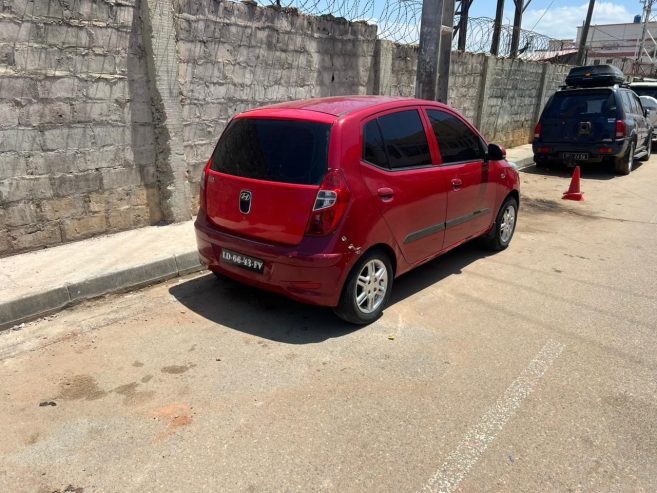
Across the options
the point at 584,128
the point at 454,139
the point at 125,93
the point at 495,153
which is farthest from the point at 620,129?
the point at 125,93

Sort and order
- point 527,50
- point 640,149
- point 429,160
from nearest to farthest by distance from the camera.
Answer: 1. point 429,160
2. point 640,149
3. point 527,50

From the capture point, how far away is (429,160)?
4527 millimetres

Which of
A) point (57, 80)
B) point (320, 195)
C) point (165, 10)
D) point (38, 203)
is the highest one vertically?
point (165, 10)

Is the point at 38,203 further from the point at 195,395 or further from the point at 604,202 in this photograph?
the point at 604,202

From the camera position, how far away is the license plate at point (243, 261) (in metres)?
3.87

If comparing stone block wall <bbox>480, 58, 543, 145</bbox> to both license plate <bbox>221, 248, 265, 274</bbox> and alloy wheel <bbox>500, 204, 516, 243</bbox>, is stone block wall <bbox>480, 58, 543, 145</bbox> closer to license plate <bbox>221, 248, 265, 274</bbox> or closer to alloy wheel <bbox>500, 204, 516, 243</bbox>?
alloy wheel <bbox>500, 204, 516, 243</bbox>

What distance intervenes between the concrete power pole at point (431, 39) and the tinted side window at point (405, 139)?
4.61 m

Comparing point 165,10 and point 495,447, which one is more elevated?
point 165,10

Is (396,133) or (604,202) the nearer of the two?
(396,133)

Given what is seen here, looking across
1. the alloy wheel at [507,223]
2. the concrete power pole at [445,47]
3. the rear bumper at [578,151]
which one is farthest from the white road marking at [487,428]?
the rear bumper at [578,151]

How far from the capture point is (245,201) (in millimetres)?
3912

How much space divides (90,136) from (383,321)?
371 centimetres

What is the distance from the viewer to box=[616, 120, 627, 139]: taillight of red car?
34.5ft

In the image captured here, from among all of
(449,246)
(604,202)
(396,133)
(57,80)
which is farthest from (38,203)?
(604,202)
